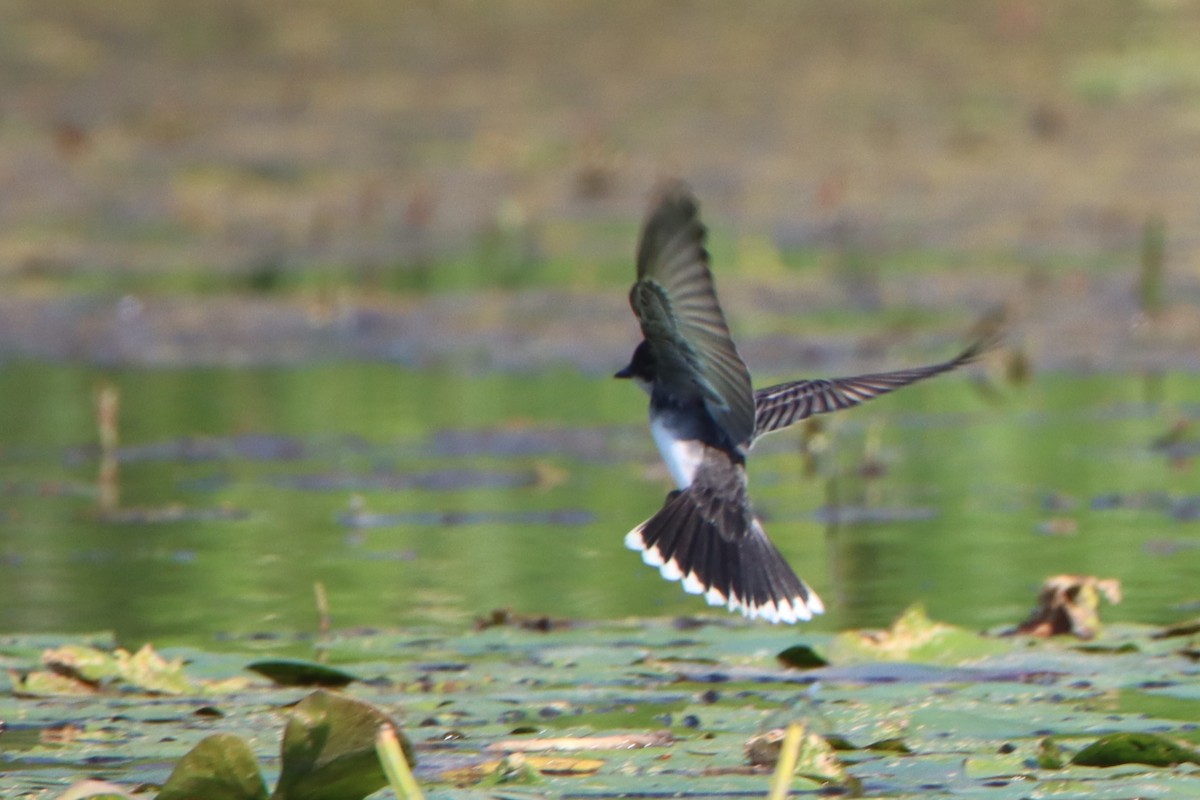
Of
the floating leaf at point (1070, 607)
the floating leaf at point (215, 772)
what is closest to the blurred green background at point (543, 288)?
the floating leaf at point (1070, 607)

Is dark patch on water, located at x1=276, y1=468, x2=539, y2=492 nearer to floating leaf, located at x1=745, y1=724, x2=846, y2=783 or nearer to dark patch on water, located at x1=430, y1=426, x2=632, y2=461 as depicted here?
dark patch on water, located at x1=430, y1=426, x2=632, y2=461

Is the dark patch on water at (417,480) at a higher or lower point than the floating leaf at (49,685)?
higher

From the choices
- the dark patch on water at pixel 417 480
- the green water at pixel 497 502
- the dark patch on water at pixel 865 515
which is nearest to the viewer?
the green water at pixel 497 502

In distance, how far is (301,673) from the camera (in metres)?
5.34

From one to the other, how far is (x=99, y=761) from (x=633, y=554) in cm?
308

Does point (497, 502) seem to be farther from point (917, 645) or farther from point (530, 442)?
point (917, 645)

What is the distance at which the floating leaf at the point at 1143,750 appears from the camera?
4457mm

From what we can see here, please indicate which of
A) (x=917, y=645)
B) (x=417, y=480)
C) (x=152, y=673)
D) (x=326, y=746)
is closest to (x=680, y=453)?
(x=917, y=645)

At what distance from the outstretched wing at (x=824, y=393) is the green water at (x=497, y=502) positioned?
64 cm

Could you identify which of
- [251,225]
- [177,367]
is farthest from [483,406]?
[251,225]

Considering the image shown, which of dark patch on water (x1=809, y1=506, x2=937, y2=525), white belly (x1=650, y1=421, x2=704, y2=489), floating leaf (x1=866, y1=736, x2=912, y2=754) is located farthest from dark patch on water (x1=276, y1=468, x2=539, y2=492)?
floating leaf (x1=866, y1=736, x2=912, y2=754)

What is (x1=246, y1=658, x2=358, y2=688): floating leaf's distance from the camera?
17.5 ft

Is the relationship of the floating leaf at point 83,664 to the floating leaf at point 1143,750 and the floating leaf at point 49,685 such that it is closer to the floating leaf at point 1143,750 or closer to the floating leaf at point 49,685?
the floating leaf at point 49,685

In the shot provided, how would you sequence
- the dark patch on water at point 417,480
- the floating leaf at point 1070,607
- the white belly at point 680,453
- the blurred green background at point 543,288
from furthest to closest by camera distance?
1. the dark patch on water at point 417,480
2. the blurred green background at point 543,288
3. the floating leaf at point 1070,607
4. the white belly at point 680,453
